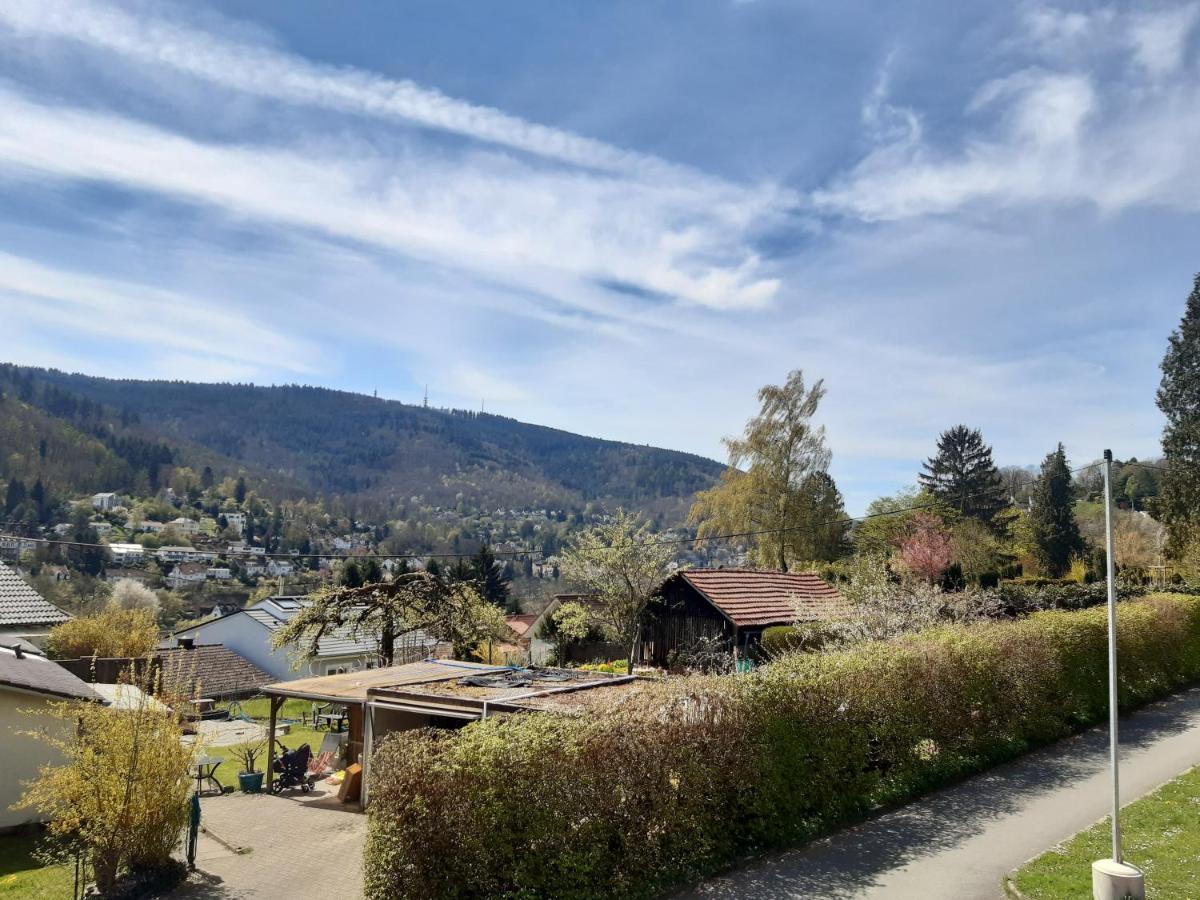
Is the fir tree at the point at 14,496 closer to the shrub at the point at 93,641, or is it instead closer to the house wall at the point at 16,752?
the shrub at the point at 93,641

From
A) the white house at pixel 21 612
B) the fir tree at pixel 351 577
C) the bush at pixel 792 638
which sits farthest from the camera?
the fir tree at pixel 351 577

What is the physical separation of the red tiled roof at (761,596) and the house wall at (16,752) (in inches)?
720

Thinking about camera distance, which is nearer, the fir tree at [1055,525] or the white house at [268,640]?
the white house at [268,640]

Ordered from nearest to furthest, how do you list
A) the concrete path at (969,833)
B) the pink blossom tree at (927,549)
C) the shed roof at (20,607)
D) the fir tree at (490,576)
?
the concrete path at (969,833), the shed roof at (20,607), the pink blossom tree at (927,549), the fir tree at (490,576)

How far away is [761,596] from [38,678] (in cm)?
2099

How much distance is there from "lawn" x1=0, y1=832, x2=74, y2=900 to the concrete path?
9.16m

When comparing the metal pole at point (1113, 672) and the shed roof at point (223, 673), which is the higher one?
the metal pole at point (1113, 672)

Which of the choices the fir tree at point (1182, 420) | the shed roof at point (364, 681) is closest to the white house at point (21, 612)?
the shed roof at point (364, 681)

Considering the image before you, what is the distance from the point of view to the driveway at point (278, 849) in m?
11.2

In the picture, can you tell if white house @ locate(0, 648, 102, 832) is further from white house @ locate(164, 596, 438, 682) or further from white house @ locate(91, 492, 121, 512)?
white house @ locate(91, 492, 121, 512)

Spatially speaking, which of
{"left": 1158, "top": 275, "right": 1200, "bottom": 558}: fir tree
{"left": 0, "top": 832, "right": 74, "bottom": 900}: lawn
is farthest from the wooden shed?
{"left": 1158, "top": 275, "right": 1200, "bottom": 558}: fir tree

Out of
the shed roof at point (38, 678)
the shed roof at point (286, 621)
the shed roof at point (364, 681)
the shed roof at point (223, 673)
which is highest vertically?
the shed roof at point (38, 678)

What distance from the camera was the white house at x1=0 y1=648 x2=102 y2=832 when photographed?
47.4 ft

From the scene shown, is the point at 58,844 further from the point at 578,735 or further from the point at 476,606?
the point at 476,606
